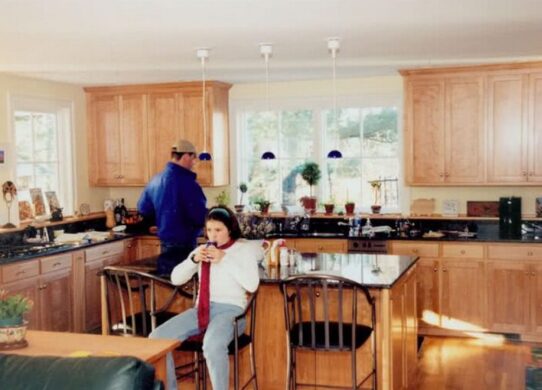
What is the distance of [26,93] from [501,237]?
15.0 ft

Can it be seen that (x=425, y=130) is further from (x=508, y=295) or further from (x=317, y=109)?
(x=508, y=295)

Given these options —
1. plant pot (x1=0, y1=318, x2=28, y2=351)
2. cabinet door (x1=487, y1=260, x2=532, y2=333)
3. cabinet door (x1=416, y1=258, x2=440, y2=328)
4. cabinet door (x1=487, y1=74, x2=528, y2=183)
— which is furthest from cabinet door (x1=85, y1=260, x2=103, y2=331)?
cabinet door (x1=487, y1=74, x2=528, y2=183)

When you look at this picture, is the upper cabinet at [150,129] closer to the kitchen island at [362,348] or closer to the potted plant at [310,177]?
the potted plant at [310,177]

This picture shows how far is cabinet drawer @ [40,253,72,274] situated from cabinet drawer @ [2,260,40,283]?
0.07 m

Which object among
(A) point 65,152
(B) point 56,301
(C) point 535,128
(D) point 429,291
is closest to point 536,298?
(D) point 429,291

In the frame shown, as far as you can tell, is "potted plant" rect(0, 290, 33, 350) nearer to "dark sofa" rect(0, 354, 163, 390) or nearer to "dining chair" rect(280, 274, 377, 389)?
"dark sofa" rect(0, 354, 163, 390)

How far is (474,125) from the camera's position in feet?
21.2

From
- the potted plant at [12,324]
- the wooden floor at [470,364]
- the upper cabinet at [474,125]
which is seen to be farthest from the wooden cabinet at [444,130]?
the potted plant at [12,324]

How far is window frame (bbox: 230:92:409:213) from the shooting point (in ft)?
23.2

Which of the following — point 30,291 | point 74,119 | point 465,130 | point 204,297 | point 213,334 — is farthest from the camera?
point 74,119

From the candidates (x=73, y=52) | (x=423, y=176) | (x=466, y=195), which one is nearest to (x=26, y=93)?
(x=73, y=52)

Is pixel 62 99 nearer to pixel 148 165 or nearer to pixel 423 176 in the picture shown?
pixel 148 165

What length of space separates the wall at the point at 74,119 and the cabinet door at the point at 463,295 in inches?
149

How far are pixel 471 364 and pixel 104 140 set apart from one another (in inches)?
173
